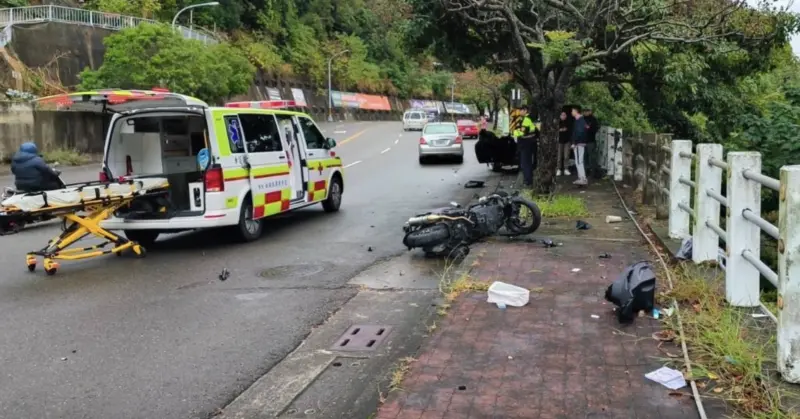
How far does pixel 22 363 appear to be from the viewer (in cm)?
532

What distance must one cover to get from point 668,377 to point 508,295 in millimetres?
2005

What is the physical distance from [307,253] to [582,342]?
4.97 metres

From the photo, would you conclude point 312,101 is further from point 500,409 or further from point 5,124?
point 500,409

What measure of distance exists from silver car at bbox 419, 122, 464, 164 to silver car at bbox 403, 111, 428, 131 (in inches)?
1001

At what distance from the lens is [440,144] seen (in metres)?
25.2

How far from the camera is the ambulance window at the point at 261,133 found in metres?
10.2

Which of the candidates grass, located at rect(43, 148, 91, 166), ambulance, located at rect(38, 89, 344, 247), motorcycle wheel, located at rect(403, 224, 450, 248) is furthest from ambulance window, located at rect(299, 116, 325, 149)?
grass, located at rect(43, 148, 91, 166)

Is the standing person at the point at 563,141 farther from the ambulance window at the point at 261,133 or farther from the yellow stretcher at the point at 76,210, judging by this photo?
the yellow stretcher at the point at 76,210

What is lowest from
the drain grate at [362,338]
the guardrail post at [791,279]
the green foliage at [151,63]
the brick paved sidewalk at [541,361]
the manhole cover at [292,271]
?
the drain grate at [362,338]

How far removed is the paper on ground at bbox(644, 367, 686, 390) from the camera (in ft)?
14.0

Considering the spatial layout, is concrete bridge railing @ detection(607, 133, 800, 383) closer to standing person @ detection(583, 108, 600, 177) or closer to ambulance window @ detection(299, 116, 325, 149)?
ambulance window @ detection(299, 116, 325, 149)

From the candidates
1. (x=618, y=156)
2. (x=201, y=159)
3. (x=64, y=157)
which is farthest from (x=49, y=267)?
(x=64, y=157)

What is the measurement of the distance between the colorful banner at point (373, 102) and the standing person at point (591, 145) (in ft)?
204

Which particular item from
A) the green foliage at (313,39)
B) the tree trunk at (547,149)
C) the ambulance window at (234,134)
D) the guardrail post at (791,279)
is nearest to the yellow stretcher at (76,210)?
the ambulance window at (234,134)
